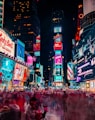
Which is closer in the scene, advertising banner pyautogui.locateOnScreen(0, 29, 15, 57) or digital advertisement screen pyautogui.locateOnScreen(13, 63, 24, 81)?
advertising banner pyautogui.locateOnScreen(0, 29, 15, 57)

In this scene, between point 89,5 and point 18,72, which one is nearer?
point 18,72

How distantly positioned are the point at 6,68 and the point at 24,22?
4096 inches

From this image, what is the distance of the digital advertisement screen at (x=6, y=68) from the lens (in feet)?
129

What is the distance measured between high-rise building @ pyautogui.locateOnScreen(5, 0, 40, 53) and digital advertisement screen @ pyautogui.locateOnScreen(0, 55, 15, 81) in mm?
91231

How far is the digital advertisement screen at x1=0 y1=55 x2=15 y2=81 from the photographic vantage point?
129ft

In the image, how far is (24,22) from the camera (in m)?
143

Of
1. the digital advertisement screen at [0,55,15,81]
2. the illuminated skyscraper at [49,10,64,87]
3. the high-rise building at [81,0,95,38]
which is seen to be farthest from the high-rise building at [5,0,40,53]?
the digital advertisement screen at [0,55,15,81]

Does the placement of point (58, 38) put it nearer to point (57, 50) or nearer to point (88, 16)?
point (57, 50)

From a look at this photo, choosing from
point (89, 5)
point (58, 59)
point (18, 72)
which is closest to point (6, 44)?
point (18, 72)

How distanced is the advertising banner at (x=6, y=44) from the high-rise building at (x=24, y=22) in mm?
91836

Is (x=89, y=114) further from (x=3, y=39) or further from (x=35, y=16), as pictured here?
(x=35, y=16)

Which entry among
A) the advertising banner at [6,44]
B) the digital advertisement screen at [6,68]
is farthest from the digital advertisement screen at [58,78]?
the advertising banner at [6,44]

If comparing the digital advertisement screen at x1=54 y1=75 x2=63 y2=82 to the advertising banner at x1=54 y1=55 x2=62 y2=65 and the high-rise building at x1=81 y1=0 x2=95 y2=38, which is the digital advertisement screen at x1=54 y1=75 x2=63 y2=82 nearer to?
the advertising banner at x1=54 y1=55 x2=62 y2=65

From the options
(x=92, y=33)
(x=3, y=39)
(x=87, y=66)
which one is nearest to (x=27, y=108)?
(x=3, y=39)
